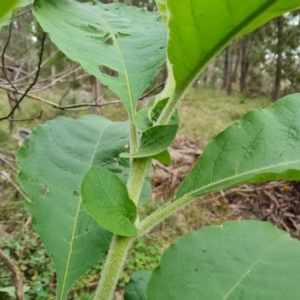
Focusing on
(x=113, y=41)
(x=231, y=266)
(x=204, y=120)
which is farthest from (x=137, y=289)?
(x=204, y=120)

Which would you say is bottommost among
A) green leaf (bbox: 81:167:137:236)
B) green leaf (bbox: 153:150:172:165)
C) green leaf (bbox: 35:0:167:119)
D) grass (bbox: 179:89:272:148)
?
grass (bbox: 179:89:272:148)

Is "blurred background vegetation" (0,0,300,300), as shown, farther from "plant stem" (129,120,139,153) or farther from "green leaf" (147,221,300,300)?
"green leaf" (147,221,300,300)

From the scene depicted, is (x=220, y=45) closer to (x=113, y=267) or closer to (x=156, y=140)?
(x=156, y=140)

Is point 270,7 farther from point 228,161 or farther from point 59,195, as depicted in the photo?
point 59,195

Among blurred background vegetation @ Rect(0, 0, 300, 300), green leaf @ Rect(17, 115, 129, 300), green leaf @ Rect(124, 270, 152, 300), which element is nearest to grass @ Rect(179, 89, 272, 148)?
blurred background vegetation @ Rect(0, 0, 300, 300)

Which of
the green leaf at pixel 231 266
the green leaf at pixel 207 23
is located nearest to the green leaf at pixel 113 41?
the green leaf at pixel 207 23
